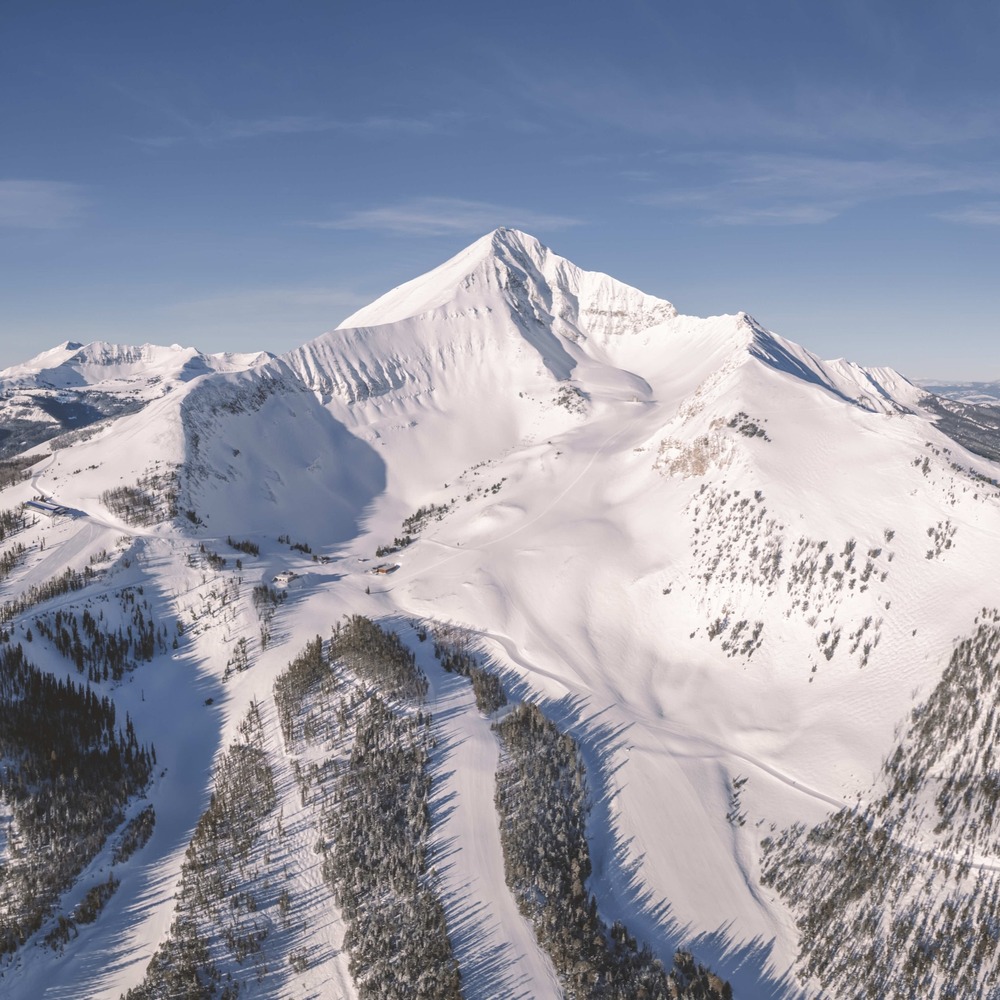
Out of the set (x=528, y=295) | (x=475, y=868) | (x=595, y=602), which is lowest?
(x=475, y=868)

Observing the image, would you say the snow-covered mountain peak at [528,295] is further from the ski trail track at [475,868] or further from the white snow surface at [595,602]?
the ski trail track at [475,868]

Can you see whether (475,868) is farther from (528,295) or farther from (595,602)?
(528,295)

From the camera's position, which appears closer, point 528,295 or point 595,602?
point 595,602

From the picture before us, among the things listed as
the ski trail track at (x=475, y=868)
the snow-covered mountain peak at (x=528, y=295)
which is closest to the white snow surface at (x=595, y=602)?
the ski trail track at (x=475, y=868)

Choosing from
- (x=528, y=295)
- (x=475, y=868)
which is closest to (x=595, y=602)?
(x=475, y=868)

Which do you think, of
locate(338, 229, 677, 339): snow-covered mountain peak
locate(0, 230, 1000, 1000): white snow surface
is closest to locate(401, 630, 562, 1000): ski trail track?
locate(0, 230, 1000, 1000): white snow surface

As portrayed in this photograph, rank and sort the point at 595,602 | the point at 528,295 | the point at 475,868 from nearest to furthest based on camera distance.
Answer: the point at 475,868 < the point at 595,602 < the point at 528,295

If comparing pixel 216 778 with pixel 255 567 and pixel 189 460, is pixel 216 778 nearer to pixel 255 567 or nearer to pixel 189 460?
pixel 255 567

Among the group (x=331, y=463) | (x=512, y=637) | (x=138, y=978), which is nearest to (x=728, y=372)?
(x=512, y=637)
